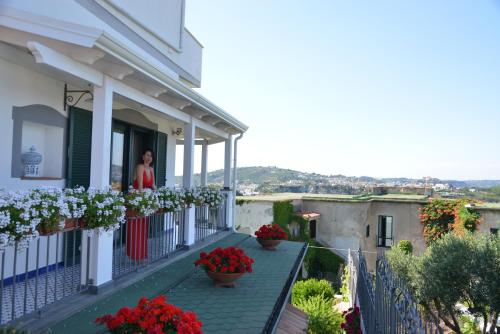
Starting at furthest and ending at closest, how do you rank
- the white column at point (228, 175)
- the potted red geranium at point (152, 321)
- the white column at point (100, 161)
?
the white column at point (228, 175)
the white column at point (100, 161)
the potted red geranium at point (152, 321)

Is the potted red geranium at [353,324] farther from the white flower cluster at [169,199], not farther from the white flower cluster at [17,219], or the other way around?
the white flower cluster at [17,219]

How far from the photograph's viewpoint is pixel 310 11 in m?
9.07

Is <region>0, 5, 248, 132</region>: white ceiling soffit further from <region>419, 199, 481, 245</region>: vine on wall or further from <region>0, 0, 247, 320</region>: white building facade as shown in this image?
<region>419, 199, 481, 245</region>: vine on wall

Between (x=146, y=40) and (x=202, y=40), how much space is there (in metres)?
3.84

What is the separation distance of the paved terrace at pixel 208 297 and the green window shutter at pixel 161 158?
2.89m

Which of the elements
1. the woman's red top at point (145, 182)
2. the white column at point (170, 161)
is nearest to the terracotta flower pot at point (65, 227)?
the woman's red top at point (145, 182)

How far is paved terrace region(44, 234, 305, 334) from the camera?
356 centimetres

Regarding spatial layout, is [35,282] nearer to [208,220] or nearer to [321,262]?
[208,220]

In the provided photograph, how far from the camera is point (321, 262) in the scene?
2303cm

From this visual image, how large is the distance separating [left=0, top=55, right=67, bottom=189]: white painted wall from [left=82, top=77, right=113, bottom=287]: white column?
1.04 m

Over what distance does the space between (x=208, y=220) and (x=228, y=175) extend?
1.92 metres

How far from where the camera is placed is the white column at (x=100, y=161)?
14.0ft

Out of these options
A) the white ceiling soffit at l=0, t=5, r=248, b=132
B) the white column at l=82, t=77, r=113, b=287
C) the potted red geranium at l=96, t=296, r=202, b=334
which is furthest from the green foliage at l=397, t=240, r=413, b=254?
the potted red geranium at l=96, t=296, r=202, b=334

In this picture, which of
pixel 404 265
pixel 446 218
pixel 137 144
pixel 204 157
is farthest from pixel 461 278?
pixel 446 218
